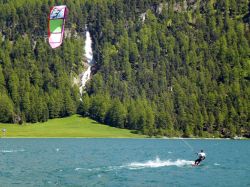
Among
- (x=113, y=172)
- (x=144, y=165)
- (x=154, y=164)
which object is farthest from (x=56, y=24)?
(x=154, y=164)

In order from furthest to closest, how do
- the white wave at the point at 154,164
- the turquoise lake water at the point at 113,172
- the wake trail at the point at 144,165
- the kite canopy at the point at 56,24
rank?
the white wave at the point at 154,164, the wake trail at the point at 144,165, the turquoise lake water at the point at 113,172, the kite canopy at the point at 56,24

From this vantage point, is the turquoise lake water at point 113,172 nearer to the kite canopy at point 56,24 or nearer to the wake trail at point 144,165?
the wake trail at point 144,165

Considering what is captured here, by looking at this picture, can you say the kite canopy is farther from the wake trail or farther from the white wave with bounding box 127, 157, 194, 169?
the white wave with bounding box 127, 157, 194, 169

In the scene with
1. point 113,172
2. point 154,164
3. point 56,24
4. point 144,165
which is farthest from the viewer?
point 154,164

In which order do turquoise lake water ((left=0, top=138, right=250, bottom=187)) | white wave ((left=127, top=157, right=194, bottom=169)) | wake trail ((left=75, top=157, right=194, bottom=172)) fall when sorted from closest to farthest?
turquoise lake water ((left=0, top=138, right=250, bottom=187))
wake trail ((left=75, top=157, right=194, bottom=172))
white wave ((left=127, top=157, right=194, bottom=169))

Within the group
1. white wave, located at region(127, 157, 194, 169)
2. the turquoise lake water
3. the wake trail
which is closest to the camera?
the turquoise lake water

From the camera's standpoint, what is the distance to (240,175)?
239 feet

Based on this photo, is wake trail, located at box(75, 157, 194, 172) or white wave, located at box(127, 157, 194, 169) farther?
white wave, located at box(127, 157, 194, 169)

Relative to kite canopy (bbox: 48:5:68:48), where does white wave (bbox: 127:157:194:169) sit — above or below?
below

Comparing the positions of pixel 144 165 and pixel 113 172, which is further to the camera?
pixel 144 165

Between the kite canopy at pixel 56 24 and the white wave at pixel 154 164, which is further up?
the kite canopy at pixel 56 24

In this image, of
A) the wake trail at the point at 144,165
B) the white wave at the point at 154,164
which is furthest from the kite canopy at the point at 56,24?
the white wave at the point at 154,164

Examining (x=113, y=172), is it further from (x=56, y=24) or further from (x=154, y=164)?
(x=56, y=24)

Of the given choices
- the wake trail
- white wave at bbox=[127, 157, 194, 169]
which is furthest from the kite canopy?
white wave at bbox=[127, 157, 194, 169]
